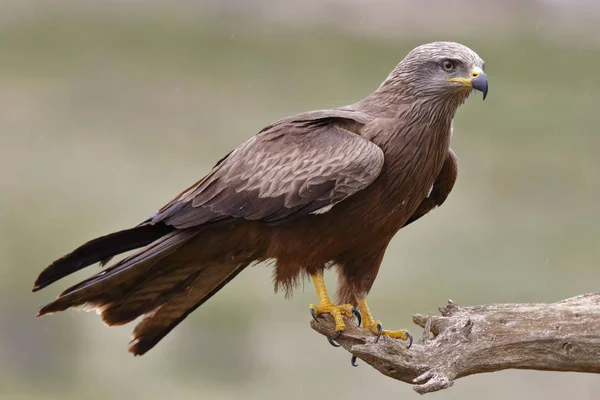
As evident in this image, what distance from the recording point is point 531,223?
1812cm

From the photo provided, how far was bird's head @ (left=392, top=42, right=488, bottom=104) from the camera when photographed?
254 inches

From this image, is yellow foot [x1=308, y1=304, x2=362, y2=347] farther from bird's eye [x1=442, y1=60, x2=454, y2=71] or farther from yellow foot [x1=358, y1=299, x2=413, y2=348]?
bird's eye [x1=442, y1=60, x2=454, y2=71]

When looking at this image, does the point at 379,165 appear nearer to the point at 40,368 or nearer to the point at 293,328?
the point at 293,328

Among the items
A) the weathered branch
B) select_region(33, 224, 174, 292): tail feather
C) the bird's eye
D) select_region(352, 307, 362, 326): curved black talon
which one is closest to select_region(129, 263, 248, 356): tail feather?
select_region(33, 224, 174, 292): tail feather

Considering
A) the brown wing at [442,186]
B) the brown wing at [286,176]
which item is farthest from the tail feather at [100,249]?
the brown wing at [442,186]

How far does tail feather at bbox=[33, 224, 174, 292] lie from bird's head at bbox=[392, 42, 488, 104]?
1648 millimetres

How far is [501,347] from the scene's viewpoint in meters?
6.08

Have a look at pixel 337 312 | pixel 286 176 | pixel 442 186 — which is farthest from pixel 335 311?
pixel 442 186

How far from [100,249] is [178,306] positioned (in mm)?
752

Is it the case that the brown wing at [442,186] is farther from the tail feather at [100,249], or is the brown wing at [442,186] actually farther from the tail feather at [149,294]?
the tail feather at [100,249]

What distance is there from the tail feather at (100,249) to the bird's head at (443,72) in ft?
5.41

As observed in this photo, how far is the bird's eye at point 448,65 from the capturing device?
651 cm

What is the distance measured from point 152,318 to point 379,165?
1.78 meters

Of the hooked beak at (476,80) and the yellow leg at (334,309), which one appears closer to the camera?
the hooked beak at (476,80)
